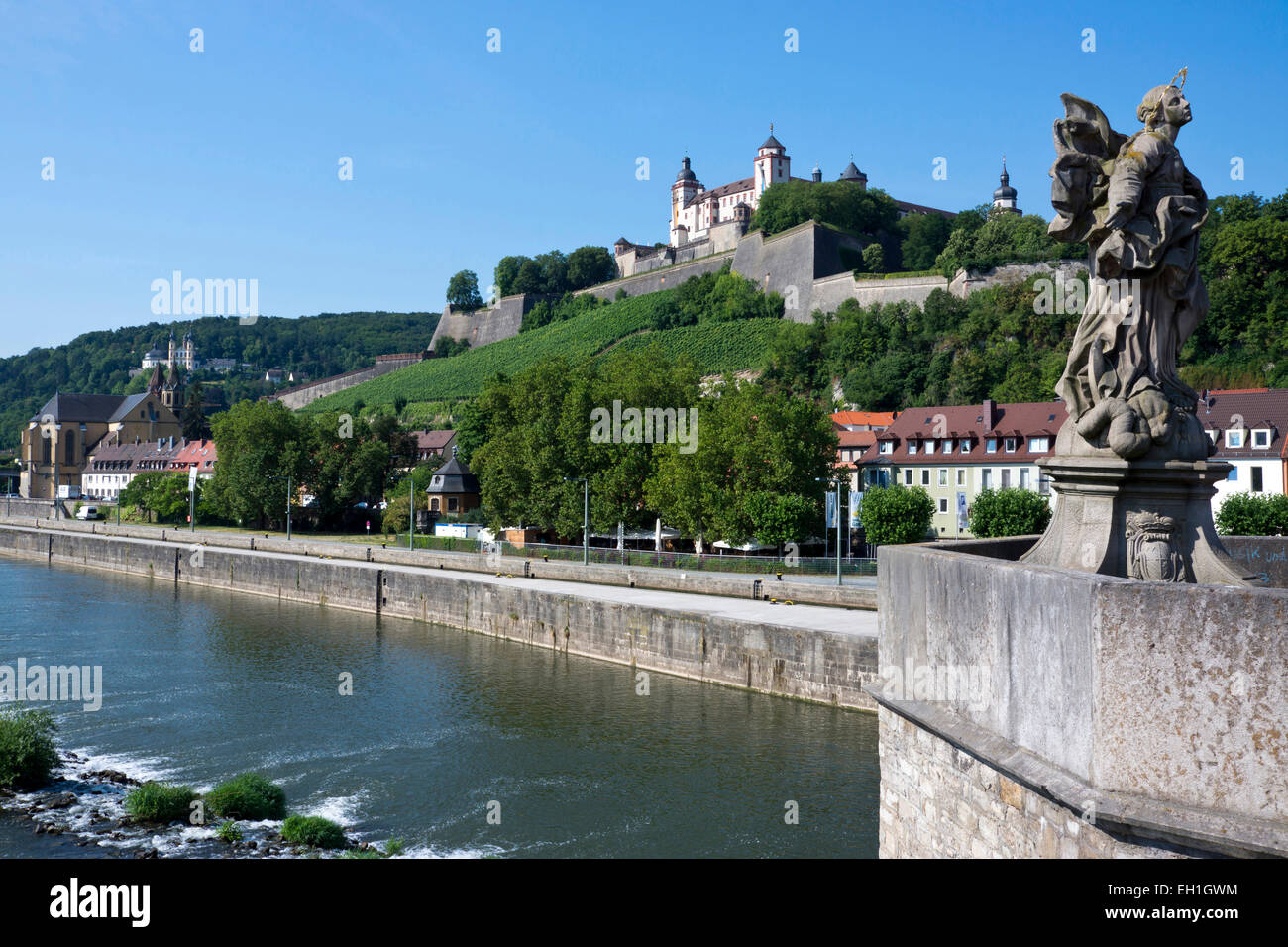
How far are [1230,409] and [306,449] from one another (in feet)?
193

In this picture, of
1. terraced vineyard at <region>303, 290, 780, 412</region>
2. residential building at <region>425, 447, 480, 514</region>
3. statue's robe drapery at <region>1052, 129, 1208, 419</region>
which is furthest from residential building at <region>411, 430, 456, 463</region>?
statue's robe drapery at <region>1052, 129, 1208, 419</region>

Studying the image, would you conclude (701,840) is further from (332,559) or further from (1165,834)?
(332,559)

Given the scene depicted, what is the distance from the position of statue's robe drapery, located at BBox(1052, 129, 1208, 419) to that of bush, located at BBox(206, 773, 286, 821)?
15.9 meters

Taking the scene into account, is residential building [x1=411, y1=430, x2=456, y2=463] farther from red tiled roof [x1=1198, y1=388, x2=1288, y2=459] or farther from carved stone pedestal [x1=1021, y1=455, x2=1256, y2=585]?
carved stone pedestal [x1=1021, y1=455, x2=1256, y2=585]

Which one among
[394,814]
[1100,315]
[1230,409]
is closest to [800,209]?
[1230,409]

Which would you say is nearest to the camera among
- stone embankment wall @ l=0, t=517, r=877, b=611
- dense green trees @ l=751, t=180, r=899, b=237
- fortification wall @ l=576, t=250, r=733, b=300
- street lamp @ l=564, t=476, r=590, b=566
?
stone embankment wall @ l=0, t=517, r=877, b=611

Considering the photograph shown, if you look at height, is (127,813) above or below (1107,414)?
below

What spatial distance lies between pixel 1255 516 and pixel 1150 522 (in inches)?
1265

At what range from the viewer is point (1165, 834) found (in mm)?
4891

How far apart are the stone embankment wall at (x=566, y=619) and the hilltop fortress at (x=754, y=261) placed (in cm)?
5471

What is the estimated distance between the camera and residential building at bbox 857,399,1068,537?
52.9 meters

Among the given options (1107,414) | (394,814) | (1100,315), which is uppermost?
(1100,315)

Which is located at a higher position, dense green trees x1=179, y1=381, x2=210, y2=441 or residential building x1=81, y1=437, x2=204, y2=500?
dense green trees x1=179, y1=381, x2=210, y2=441

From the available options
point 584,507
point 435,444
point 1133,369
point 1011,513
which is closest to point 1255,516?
point 1011,513
